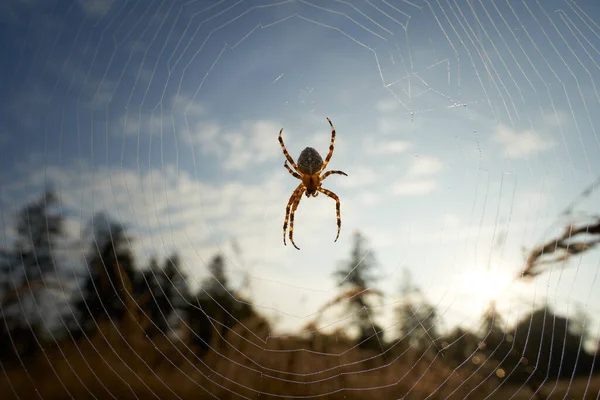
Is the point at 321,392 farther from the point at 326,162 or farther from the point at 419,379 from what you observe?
the point at 326,162

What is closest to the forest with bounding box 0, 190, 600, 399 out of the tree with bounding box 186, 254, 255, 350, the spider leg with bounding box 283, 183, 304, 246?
the tree with bounding box 186, 254, 255, 350

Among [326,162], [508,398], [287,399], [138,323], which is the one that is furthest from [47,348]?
[326,162]

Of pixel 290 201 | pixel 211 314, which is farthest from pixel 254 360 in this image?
pixel 290 201

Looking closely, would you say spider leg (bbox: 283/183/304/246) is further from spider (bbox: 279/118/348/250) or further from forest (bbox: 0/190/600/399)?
forest (bbox: 0/190/600/399)

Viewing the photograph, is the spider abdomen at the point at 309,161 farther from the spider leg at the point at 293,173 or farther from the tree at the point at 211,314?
the tree at the point at 211,314

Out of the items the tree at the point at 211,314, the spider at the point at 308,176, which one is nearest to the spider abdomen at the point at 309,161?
the spider at the point at 308,176

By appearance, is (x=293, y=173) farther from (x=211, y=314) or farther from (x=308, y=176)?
(x=211, y=314)

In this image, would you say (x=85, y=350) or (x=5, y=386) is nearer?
(x=5, y=386)

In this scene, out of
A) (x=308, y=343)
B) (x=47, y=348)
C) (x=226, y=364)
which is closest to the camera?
(x=47, y=348)
